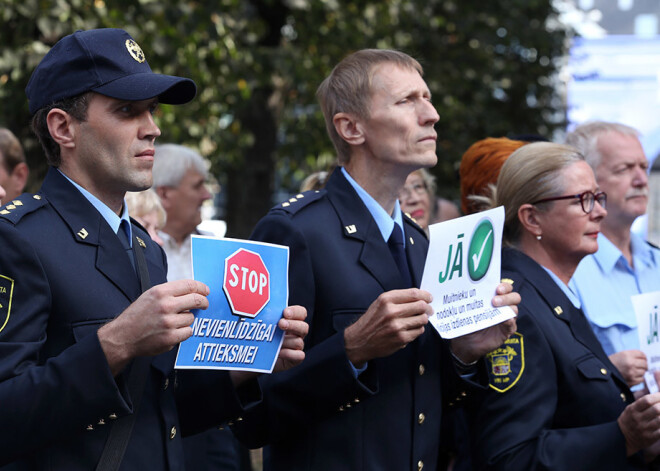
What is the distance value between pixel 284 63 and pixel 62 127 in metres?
8.48

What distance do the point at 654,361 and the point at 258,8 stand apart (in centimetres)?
972

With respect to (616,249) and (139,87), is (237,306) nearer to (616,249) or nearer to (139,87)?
(139,87)

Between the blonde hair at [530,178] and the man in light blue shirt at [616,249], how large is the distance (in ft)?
2.32

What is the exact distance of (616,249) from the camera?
4.90 metres

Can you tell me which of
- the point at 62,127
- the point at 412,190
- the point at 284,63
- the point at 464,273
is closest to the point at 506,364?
the point at 464,273

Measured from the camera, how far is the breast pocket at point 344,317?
10.8 feet

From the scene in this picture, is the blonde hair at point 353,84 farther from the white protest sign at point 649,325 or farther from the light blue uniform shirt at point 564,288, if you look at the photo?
the white protest sign at point 649,325

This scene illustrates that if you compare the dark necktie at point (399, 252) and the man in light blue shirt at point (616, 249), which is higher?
the dark necktie at point (399, 252)

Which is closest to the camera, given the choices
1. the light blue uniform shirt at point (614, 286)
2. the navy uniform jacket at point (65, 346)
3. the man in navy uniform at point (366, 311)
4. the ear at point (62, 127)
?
the navy uniform jacket at point (65, 346)

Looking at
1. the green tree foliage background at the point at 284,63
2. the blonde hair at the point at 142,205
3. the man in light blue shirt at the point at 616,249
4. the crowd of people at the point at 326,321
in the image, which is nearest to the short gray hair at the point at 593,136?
the man in light blue shirt at the point at 616,249

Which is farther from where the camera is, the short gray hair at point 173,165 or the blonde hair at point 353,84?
the short gray hair at point 173,165

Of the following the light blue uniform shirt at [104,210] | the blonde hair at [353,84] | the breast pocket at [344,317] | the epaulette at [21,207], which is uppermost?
the blonde hair at [353,84]

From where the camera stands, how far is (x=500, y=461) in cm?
359

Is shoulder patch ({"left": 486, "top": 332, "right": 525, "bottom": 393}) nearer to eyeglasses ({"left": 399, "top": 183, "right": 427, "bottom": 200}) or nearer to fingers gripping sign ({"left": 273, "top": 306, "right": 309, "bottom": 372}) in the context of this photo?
fingers gripping sign ({"left": 273, "top": 306, "right": 309, "bottom": 372})
